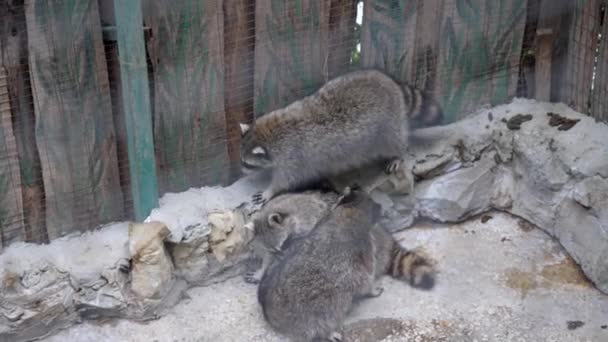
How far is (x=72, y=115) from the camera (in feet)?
12.5

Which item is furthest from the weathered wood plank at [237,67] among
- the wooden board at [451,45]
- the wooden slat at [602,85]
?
the wooden slat at [602,85]

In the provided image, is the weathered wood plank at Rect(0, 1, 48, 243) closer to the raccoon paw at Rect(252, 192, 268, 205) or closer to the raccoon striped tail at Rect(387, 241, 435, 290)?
the raccoon paw at Rect(252, 192, 268, 205)

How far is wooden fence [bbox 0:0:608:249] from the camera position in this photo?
3.71m

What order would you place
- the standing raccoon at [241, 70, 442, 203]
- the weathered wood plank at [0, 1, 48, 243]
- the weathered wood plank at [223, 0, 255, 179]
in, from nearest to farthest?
the weathered wood plank at [0, 1, 48, 243]
the weathered wood plank at [223, 0, 255, 179]
the standing raccoon at [241, 70, 442, 203]

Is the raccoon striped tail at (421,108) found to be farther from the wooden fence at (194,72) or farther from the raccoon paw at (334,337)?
the raccoon paw at (334,337)

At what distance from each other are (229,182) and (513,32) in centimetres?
173

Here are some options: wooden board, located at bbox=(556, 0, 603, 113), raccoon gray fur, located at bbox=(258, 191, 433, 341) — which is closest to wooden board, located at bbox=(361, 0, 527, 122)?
wooden board, located at bbox=(556, 0, 603, 113)

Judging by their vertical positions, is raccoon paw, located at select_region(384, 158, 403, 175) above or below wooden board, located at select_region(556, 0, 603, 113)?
below

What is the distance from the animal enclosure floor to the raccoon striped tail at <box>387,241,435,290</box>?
0.13ft

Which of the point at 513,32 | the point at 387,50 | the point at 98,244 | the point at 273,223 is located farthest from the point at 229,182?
the point at 513,32

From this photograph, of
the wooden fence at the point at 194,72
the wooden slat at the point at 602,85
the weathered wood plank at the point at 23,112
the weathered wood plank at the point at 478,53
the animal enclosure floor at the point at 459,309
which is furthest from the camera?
the weathered wood plank at the point at 478,53

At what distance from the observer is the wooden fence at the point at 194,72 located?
371 centimetres

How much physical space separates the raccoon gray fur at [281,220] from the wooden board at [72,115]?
2.34 feet

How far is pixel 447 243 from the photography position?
4.43 m
